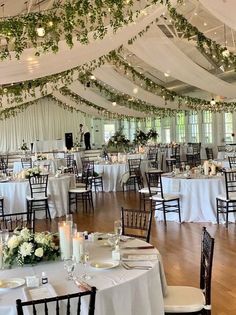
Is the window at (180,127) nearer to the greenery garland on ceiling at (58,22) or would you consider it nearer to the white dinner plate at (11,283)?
the greenery garland on ceiling at (58,22)

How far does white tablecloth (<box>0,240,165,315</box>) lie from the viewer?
3.05 m

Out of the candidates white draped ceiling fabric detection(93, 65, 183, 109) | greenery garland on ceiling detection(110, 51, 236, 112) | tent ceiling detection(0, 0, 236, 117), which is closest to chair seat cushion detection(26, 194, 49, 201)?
tent ceiling detection(0, 0, 236, 117)

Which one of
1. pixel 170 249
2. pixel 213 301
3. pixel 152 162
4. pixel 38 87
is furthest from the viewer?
pixel 152 162

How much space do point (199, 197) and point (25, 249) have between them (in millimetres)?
5532

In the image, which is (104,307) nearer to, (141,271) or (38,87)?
(141,271)

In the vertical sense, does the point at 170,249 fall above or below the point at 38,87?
below

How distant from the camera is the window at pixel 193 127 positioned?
23109 mm

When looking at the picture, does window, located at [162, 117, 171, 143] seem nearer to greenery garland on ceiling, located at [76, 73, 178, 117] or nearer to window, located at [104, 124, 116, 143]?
window, located at [104, 124, 116, 143]

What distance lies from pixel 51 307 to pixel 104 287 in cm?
37

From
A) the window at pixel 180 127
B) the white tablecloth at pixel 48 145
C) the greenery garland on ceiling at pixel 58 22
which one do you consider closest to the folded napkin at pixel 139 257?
the greenery garland on ceiling at pixel 58 22

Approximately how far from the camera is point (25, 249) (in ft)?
11.5

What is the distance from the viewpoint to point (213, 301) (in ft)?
15.6

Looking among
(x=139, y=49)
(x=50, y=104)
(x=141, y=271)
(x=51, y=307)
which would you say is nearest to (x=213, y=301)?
(x=141, y=271)

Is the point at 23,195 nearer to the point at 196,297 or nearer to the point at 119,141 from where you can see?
the point at 196,297
